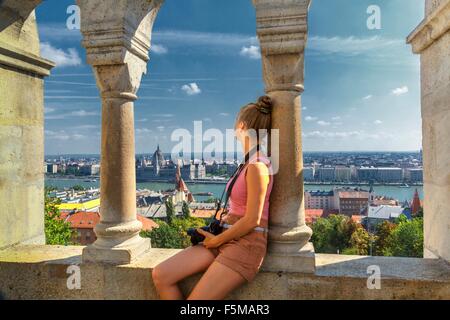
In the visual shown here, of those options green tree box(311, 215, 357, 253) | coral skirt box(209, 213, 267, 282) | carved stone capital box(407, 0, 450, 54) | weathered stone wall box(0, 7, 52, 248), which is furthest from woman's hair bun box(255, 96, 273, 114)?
green tree box(311, 215, 357, 253)

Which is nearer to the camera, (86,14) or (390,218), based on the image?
(86,14)

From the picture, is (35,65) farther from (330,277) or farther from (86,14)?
(330,277)

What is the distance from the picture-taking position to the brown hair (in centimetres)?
267

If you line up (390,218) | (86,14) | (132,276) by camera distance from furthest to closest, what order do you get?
(390,218) → (86,14) → (132,276)

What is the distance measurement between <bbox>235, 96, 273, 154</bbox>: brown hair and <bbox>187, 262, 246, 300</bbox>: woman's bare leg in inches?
40.0

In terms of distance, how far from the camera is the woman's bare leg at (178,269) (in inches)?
106

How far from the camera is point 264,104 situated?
2836 mm

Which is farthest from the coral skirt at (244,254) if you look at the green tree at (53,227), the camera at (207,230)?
the green tree at (53,227)

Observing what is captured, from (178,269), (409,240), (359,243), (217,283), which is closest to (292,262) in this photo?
(217,283)

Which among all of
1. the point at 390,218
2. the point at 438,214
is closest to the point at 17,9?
the point at 438,214

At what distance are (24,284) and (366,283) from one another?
10.2 feet

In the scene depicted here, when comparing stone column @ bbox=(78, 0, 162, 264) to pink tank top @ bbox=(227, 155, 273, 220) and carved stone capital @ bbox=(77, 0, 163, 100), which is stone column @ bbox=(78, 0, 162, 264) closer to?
carved stone capital @ bbox=(77, 0, 163, 100)

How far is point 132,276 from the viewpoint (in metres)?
3.13

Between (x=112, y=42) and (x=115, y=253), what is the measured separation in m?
1.92
